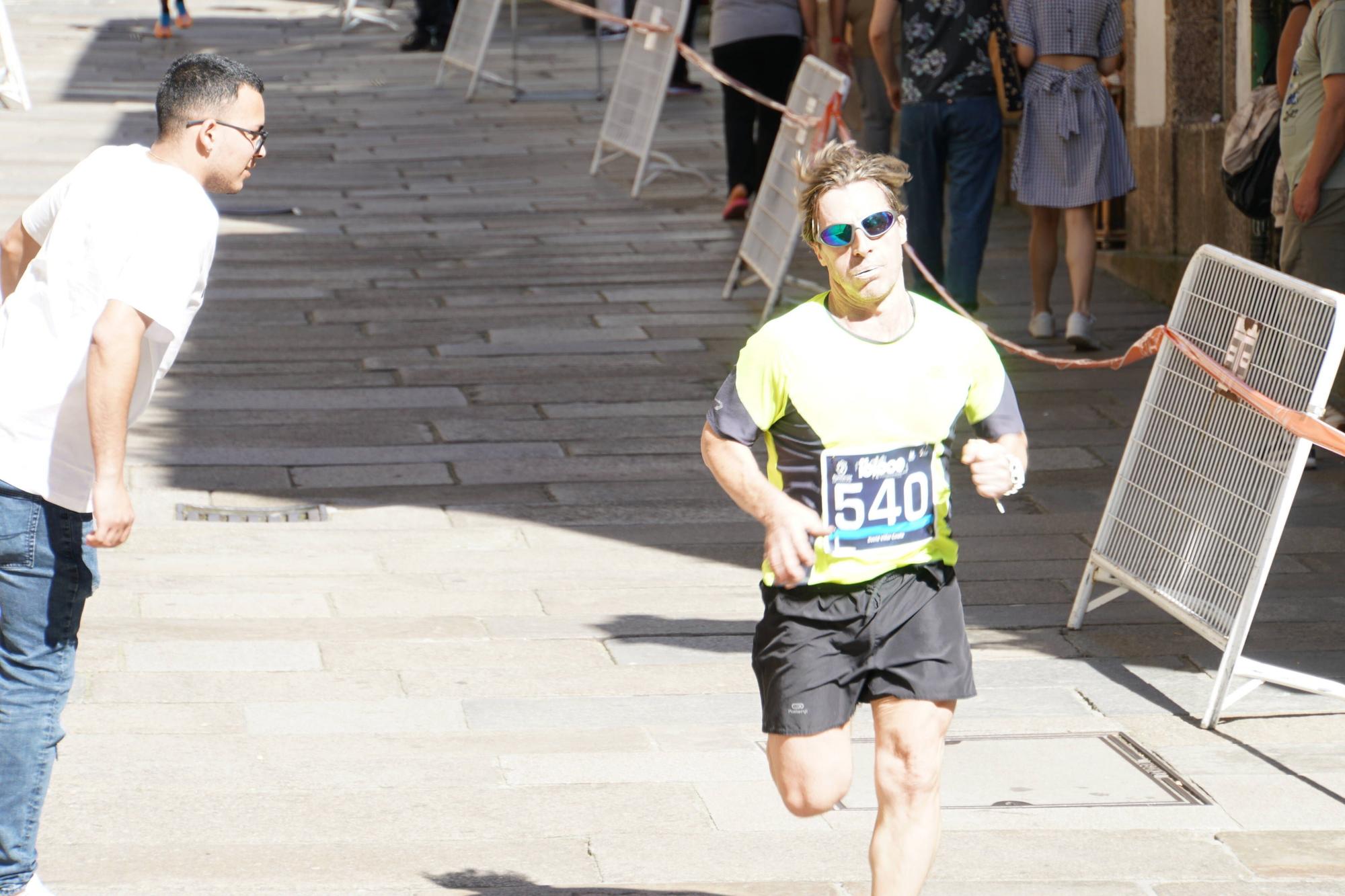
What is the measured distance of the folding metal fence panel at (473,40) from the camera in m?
17.4

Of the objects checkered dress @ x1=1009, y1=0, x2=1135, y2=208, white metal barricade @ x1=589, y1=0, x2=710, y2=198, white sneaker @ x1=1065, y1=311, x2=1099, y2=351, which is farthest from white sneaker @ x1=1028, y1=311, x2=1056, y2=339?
white metal barricade @ x1=589, y1=0, x2=710, y2=198

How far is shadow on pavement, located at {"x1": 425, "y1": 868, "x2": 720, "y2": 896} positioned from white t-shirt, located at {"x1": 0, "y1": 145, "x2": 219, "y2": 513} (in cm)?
108

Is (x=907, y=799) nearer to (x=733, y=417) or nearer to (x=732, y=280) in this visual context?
(x=733, y=417)

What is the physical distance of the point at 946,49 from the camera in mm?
9242

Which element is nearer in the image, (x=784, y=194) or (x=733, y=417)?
(x=733, y=417)

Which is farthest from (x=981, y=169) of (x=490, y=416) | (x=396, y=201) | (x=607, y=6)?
(x=607, y=6)

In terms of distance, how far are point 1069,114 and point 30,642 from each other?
6.41m

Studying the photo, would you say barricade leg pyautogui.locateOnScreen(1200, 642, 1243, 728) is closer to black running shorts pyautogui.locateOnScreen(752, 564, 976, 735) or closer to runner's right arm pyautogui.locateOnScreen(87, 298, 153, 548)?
black running shorts pyautogui.locateOnScreen(752, 564, 976, 735)

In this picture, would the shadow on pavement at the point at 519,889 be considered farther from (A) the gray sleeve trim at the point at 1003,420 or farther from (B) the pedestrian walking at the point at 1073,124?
(B) the pedestrian walking at the point at 1073,124

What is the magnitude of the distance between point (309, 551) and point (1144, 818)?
337 centimetres

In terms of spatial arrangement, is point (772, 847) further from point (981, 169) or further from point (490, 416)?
point (981, 169)

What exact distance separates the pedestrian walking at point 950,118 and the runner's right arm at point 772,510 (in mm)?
5982

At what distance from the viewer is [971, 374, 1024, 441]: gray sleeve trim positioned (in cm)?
372

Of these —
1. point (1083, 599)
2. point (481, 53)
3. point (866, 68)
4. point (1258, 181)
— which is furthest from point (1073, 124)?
point (481, 53)
